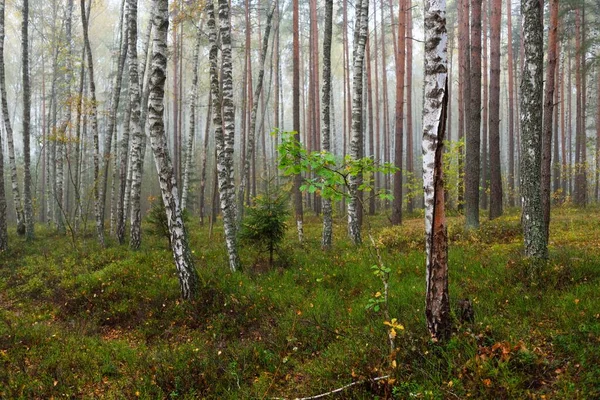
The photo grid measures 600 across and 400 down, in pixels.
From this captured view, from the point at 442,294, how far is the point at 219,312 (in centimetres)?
404

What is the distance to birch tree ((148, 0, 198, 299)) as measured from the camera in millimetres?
6602

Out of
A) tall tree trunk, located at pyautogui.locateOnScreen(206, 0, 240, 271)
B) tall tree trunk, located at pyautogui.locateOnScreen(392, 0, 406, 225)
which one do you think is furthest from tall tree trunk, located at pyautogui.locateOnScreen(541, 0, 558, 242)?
tall tree trunk, located at pyautogui.locateOnScreen(206, 0, 240, 271)

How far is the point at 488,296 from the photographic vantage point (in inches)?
201

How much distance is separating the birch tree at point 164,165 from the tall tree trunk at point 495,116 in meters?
11.3

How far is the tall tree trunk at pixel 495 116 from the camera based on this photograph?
13258 mm

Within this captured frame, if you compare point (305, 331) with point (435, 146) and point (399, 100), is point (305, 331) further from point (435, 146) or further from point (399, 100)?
point (399, 100)

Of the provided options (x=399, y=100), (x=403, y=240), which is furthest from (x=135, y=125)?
(x=399, y=100)

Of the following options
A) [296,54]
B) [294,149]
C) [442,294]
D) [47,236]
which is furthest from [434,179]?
[47,236]

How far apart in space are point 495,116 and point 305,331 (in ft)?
40.9

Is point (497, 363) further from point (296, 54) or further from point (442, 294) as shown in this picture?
point (296, 54)

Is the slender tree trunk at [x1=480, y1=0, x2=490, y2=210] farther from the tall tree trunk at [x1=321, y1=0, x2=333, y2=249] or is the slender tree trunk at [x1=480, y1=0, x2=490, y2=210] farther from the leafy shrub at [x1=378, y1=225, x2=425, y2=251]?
the tall tree trunk at [x1=321, y1=0, x2=333, y2=249]

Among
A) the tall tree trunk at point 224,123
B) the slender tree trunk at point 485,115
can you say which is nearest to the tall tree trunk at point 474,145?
the tall tree trunk at point 224,123

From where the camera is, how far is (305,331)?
499 centimetres

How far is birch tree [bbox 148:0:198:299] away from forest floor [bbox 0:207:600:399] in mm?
454
